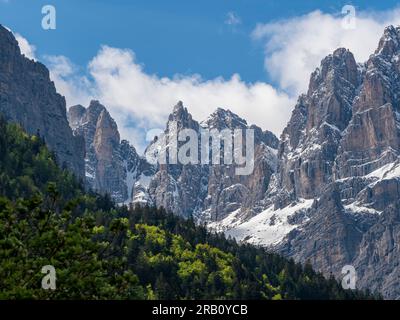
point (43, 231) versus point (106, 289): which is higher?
point (43, 231)

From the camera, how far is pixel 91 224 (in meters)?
47.6
